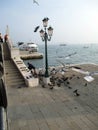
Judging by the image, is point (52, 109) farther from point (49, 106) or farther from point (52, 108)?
point (49, 106)

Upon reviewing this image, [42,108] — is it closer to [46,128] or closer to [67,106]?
[67,106]

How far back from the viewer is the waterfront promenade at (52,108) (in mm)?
7129

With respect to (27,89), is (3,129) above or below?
above

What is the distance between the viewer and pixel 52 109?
870 centimetres

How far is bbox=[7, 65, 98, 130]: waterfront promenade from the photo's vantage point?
7.13 m

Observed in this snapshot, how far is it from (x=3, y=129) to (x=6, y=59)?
59.7ft

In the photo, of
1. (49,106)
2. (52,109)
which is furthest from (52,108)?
(49,106)

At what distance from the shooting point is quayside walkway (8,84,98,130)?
712 centimetres

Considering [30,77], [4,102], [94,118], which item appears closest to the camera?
[4,102]

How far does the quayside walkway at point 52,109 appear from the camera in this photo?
7117 mm

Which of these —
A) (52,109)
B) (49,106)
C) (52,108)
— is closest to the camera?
(52,109)

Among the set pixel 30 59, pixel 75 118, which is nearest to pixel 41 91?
pixel 75 118

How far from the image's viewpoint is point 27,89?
12.4 m

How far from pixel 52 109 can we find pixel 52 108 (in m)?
0.13
